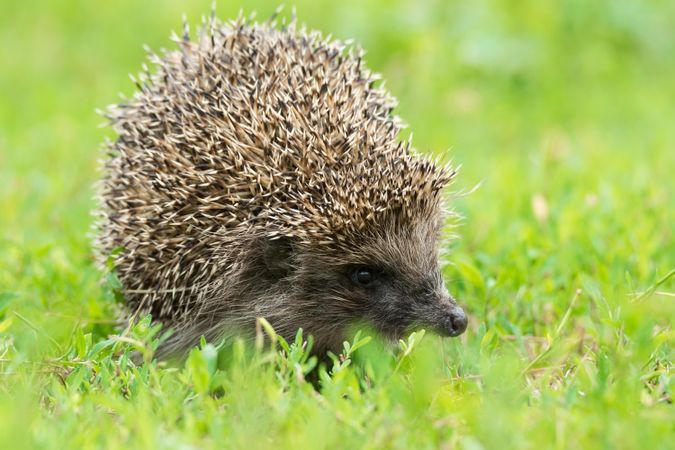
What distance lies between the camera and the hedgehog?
192 inches

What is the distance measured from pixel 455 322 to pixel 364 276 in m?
0.56

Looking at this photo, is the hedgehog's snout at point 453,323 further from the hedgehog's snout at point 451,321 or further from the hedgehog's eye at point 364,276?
the hedgehog's eye at point 364,276

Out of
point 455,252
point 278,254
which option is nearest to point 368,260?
point 278,254

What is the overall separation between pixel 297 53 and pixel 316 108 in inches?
25.7

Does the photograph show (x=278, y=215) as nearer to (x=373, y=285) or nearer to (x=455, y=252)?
(x=373, y=285)

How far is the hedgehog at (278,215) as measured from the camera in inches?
192

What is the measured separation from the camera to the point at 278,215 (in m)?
4.91

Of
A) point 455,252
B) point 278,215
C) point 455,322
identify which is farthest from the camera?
point 455,252

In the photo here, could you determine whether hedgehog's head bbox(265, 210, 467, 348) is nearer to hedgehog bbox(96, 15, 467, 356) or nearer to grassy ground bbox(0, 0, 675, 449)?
hedgehog bbox(96, 15, 467, 356)

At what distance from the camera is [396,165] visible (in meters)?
4.94

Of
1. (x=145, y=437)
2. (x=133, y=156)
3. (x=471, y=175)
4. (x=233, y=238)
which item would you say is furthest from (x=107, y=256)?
(x=471, y=175)

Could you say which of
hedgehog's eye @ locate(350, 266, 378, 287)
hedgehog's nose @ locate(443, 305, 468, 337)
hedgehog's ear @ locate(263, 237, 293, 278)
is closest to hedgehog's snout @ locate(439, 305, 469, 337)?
hedgehog's nose @ locate(443, 305, 468, 337)

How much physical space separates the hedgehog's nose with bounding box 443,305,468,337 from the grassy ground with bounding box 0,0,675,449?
13cm

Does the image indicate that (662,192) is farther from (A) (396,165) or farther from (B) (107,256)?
(B) (107,256)
